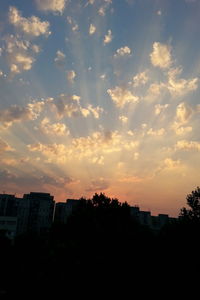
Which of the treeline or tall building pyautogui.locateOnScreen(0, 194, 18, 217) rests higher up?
tall building pyautogui.locateOnScreen(0, 194, 18, 217)

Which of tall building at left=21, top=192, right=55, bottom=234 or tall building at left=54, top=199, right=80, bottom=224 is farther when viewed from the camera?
tall building at left=54, top=199, right=80, bottom=224

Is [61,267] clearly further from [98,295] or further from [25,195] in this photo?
[25,195]

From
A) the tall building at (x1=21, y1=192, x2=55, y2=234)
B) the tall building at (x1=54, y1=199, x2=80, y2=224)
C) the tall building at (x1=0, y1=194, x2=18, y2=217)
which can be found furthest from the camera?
the tall building at (x1=54, y1=199, x2=80, y2=224)

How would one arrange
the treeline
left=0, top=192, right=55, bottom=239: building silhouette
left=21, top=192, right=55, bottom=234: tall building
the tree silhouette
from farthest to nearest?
left=21, top=192, right=55, bottom=234: tall building, left=0, top=192, right=55, bottom=239: building silhouette, the tree silhouette, the treeline

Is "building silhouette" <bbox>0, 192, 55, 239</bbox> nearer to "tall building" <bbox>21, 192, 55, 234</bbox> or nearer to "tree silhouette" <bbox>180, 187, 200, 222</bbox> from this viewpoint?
"tall building" <bbox>21, 192, 55, 234</bbox>

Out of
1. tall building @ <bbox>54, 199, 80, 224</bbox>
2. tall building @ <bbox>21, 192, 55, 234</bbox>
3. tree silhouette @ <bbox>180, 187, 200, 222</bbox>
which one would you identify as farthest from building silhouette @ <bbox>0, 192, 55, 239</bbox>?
tree silhouette @ <bbox>180, 187, 200, 222</bbox>

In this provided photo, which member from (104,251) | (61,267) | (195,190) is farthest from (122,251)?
(195,190)

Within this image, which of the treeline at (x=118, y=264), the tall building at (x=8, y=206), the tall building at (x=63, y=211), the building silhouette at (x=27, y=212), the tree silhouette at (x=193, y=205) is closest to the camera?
the treeline at (x=118, y=264)

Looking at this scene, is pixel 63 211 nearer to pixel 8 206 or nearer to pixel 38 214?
pixel 38 214

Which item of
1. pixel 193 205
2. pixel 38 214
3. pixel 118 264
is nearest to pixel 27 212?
pixel 38 214

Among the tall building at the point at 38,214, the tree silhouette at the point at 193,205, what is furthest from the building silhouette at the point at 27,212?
the tree silhouette at the point at 193,205

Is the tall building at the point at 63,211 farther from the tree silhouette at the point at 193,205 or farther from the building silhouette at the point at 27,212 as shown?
the tree silhouette at the point at 193,205

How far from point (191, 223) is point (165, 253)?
281 inches

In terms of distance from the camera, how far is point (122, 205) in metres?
45.3
